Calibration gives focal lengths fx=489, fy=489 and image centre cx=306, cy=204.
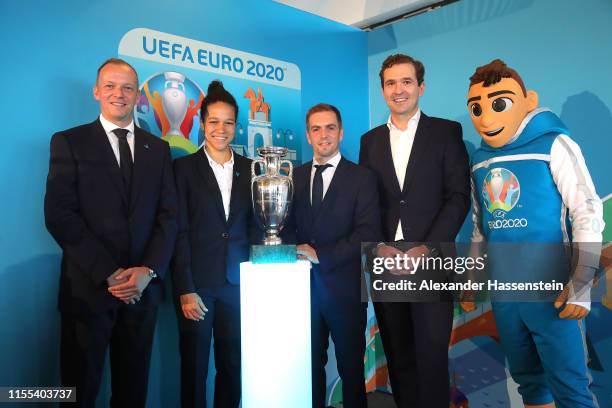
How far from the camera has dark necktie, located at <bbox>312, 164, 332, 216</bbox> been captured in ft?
8.38

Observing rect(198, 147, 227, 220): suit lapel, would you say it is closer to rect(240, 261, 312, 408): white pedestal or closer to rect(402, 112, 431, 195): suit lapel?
rect(240, 261, 312, 408): white pedestal

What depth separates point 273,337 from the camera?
1.87 metres

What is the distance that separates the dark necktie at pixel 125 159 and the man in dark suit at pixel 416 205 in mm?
1244

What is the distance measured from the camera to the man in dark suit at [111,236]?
2.15m

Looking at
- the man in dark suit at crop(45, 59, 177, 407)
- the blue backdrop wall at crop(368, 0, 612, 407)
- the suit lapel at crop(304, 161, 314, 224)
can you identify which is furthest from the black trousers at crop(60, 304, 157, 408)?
the blue backdrop wall at crop(368, 0, 612, 407)

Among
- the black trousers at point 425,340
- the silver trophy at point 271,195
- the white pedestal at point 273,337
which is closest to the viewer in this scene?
the white pedestal at point 273,337

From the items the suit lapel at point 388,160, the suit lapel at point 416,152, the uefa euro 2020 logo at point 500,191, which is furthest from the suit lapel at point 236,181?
the uefa euro 2020 logo at point 500,191

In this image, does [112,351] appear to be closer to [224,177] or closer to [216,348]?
[216,348]

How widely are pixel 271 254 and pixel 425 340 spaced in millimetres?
940

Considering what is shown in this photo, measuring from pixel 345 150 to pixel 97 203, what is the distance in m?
2.15

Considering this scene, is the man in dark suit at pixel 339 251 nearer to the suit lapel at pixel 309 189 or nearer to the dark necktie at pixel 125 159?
the suit lapel at pixel 309 189

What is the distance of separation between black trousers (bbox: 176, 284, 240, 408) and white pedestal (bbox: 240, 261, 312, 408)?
2.01ft

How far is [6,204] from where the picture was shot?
7.77 ft

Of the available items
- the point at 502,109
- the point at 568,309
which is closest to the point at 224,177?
the point at 502,109
